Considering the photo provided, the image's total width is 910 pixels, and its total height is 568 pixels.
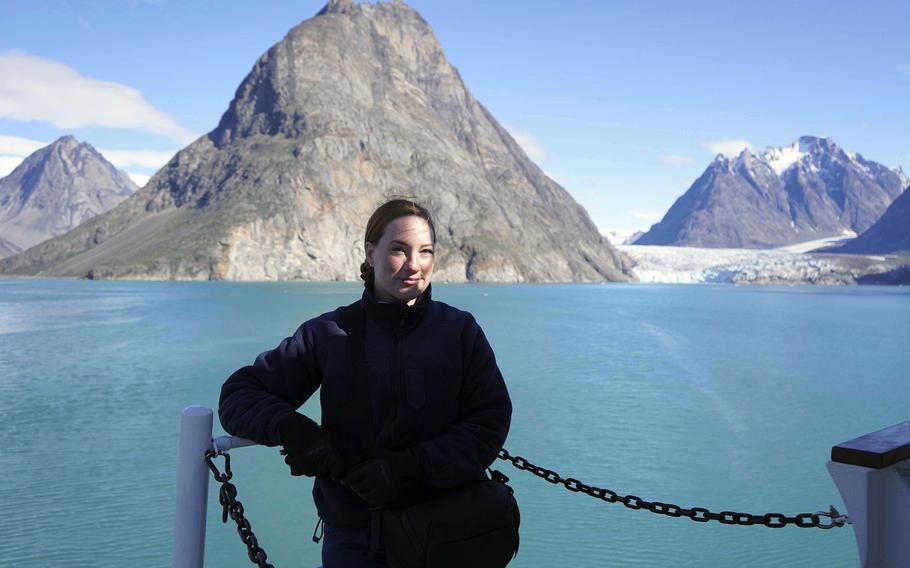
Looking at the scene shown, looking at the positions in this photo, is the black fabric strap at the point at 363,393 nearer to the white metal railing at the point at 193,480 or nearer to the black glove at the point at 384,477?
the black glove at the point at 384,477

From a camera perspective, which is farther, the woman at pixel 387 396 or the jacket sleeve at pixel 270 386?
the jacket sleeve at pixel 270 386

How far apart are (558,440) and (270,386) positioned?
1617 centimetres

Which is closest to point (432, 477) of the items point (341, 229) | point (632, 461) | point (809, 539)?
point (809, 539)

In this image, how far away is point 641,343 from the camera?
1797 inches

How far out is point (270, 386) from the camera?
12.5 ft

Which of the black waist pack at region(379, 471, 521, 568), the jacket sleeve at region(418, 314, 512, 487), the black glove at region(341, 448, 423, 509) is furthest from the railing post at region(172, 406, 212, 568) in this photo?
the jacket sleeve at region(418, 314, 512, 487)

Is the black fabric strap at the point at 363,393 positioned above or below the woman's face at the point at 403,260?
below

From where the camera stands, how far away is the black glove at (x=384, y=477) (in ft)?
10.7

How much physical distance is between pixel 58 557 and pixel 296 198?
582 feet

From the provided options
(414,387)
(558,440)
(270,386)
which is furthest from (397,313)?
(558,440)

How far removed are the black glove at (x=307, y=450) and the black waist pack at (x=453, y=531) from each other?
0.32 meters

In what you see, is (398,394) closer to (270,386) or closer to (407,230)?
Result: (270,386)

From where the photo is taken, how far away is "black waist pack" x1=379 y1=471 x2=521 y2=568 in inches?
128

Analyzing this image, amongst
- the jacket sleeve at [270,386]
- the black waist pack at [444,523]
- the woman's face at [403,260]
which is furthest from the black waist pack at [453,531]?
the woman's face at [403,260]
